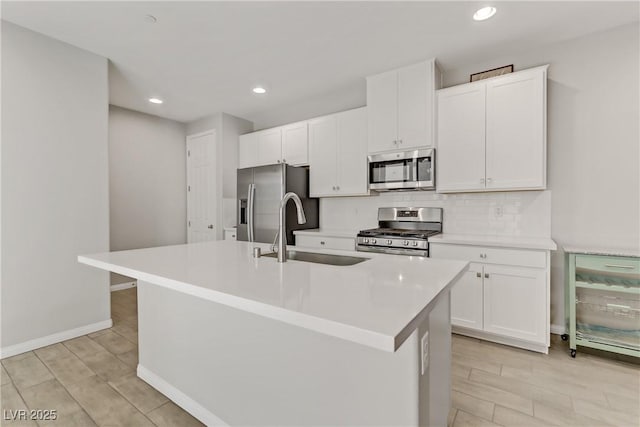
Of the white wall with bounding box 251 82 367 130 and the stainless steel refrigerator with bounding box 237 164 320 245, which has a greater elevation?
the white wall with bounding box 251 82 367 130

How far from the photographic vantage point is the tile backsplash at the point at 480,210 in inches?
112

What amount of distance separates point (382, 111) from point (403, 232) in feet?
4.32

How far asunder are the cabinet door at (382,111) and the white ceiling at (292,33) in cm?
13

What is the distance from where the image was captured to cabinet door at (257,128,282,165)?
14.3 ft

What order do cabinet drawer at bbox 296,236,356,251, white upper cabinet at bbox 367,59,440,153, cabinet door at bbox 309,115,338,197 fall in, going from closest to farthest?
white upper cabinet at bbox 367,59,440,153, cabinet drawer at bbox 296,236,356,251, cabinet door at bbox 309,115,338,197

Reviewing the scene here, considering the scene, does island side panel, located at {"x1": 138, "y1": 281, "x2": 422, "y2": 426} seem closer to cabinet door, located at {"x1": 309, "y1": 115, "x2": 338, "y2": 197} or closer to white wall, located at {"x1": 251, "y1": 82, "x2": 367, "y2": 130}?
cabinet door, located at {"x1": 309, "y1": 115, "x2": 338, "y2": 197}

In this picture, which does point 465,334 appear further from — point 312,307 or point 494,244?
→ point 312,307

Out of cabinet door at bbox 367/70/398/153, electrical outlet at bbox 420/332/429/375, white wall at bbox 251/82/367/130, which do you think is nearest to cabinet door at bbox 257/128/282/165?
white wall at bbox 251/82/367/130

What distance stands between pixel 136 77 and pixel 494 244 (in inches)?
159

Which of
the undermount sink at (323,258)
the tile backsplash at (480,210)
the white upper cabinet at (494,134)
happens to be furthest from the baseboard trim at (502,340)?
the undermount sink at (323,258)

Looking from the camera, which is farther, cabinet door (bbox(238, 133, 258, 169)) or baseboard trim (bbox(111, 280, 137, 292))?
cabinet door (bbox(238, 133, 258, 169))

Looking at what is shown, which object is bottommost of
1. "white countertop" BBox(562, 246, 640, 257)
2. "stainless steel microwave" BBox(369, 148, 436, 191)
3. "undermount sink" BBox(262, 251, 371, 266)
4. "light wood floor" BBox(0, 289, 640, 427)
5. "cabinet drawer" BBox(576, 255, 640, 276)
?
"light wood floor" BBox(0, 289, 640, 427)

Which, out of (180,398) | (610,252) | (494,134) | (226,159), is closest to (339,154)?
(494,134)

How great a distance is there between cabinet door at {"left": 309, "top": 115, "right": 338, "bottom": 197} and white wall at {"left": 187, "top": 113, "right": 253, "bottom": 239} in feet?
4.86
